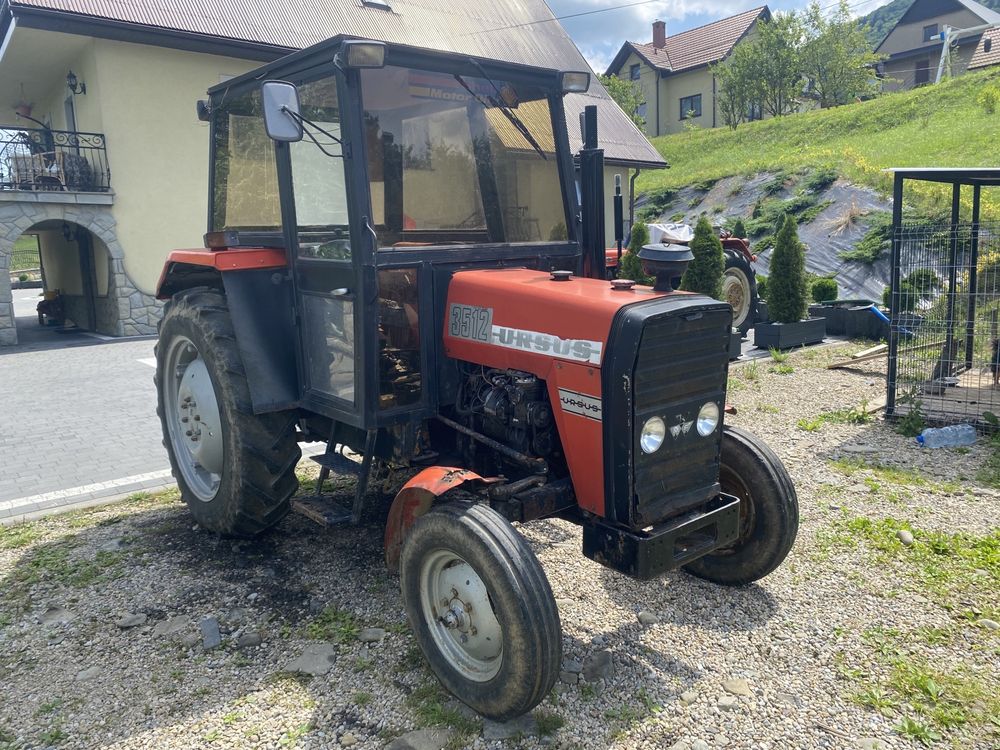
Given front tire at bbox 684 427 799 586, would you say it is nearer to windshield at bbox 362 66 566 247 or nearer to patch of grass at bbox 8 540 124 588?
windshield at bbox 362 66 566 247

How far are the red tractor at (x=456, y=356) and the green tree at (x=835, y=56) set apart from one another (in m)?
38.2

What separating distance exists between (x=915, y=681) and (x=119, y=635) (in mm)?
3239

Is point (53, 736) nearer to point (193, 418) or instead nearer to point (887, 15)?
point (193, 418)

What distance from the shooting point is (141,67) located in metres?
12.6

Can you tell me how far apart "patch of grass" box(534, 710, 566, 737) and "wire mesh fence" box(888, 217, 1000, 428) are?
4.94 m

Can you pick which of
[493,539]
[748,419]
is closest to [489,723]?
[493,539]

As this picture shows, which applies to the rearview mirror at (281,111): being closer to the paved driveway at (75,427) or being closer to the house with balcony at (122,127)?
the paved driveway at (75,427)

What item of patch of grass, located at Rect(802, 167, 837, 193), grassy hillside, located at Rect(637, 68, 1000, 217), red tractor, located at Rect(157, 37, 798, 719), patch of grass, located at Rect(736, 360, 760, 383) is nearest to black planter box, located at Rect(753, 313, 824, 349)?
patch of grass, located at Rect(736, 360, 760, 383)

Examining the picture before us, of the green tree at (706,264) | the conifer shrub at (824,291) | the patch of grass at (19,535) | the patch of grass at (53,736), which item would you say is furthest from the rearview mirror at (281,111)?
the conifer shrub at (824,291)

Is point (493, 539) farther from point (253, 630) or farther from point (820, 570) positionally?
point (820, 570)

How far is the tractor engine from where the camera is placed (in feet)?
10.4

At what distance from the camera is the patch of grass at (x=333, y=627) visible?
3307 millimetres

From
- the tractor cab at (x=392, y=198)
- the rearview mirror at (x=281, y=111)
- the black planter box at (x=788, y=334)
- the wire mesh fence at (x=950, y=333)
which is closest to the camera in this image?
the rearview mirror at (x=281, y=111)

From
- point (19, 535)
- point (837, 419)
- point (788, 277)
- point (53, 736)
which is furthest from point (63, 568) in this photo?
point (788, 277)
